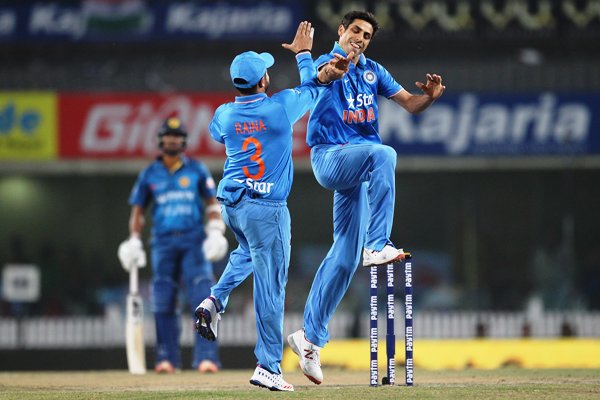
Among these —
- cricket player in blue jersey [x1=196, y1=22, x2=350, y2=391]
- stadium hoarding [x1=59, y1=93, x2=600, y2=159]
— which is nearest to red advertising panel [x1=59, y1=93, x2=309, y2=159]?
stadium hoarding [x1=59, y1=93, x2=600, y2=159]

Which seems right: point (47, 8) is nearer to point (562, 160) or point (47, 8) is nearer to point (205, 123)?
point (205, 123)

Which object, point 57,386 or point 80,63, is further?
point 80,63

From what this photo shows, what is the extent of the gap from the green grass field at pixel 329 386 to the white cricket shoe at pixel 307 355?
102 millimetres

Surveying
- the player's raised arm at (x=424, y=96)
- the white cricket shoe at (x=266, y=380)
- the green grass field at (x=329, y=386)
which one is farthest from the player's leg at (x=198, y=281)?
the white cricket shoe at (x=266, y=380)

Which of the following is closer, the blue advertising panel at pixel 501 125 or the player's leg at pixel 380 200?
the player's leg at pixel 380 200

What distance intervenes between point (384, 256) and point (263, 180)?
843 mm

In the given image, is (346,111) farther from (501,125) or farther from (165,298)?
(501,125)

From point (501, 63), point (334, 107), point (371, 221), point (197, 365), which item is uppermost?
point (501, 63)

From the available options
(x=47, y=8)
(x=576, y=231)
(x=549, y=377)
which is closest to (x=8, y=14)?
(x=47, y=8)

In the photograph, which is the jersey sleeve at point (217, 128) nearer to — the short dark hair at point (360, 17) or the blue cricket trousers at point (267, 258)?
the blue cricket trousers at point (267, 258)

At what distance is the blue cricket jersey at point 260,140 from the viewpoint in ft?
26.6

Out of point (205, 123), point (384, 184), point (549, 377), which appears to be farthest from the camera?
point (205, 123)

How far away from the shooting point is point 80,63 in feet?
64.7

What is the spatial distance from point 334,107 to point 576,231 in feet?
39.3
